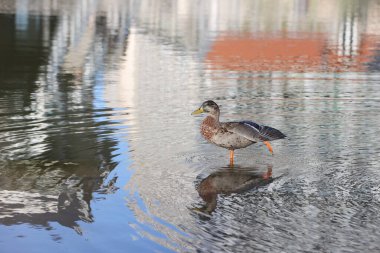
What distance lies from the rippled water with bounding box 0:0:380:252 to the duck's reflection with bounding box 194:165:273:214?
0.02 metres

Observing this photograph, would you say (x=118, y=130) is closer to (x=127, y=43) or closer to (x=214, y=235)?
(x=214, y=235)

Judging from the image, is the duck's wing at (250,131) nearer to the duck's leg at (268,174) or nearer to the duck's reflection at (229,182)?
the duck's reflection at (229,182)

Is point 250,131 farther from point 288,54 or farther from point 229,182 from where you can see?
point 288,54

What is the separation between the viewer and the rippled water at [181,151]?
9070 mm

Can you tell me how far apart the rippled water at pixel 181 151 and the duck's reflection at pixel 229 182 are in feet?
0.08

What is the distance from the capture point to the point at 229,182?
11328mm

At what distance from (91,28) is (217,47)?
34.0ft

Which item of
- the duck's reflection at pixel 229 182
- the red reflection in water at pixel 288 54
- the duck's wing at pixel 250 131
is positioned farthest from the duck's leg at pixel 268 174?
the red reflection in water at pixel 288 54

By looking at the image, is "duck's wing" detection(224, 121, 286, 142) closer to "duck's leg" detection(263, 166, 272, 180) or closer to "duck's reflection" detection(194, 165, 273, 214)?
"duck's reflection" detection(194, 165, 273, 214)

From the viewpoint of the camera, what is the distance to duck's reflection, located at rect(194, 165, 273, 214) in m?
10.7

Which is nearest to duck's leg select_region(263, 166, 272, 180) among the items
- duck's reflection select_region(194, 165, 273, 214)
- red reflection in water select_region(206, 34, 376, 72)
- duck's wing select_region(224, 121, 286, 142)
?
duck's reflection select_region(194, 165, 273, 214)

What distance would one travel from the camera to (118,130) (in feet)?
47.7

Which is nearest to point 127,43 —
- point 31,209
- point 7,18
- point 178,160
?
point 7,18

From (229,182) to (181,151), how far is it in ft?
5.62
